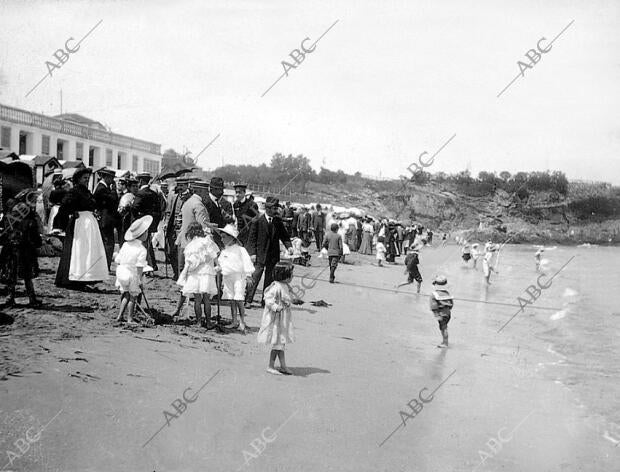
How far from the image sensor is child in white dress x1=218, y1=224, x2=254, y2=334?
840cm

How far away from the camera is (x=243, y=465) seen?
4656 mm

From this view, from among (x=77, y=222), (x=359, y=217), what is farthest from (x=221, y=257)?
(x=359, y=217)

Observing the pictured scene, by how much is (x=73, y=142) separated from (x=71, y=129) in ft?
2.61

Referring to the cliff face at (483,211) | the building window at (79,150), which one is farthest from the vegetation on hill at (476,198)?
the building window at (79,150)

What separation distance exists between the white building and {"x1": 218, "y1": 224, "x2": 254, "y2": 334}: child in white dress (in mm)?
22133

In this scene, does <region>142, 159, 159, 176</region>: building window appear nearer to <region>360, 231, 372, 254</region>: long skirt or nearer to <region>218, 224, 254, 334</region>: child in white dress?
<region>360, 231, 372, 254</region>: long skirt

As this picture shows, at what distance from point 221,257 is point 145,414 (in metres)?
3.67

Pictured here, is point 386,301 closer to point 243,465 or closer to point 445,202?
point 243,465

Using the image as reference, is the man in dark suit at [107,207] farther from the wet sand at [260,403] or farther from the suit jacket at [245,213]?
the suit jacket at [245,213]

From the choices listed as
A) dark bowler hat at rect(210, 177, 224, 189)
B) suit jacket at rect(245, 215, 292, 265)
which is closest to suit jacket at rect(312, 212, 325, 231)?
suit jacket at rect(245, 215, 292, 265)

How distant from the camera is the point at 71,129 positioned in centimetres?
3709

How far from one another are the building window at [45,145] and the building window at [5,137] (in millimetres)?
2577

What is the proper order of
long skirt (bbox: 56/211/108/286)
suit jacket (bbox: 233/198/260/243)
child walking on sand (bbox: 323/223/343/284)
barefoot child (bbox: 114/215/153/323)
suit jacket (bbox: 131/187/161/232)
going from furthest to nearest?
1. child walking on sand (bbox: 323/223/343/284)
2. suit jacket (bbox: 233/198/260/243)
3. suit jacket (bbox: 131/187/161/232)
4. long skirt (bbox: 56/211/108/286)
5. barefoot child (bbox: 114/215/153/323)

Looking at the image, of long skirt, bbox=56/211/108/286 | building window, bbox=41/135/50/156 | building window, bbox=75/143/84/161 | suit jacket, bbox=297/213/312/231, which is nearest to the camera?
long skirt, bbox=56/211/108/286
